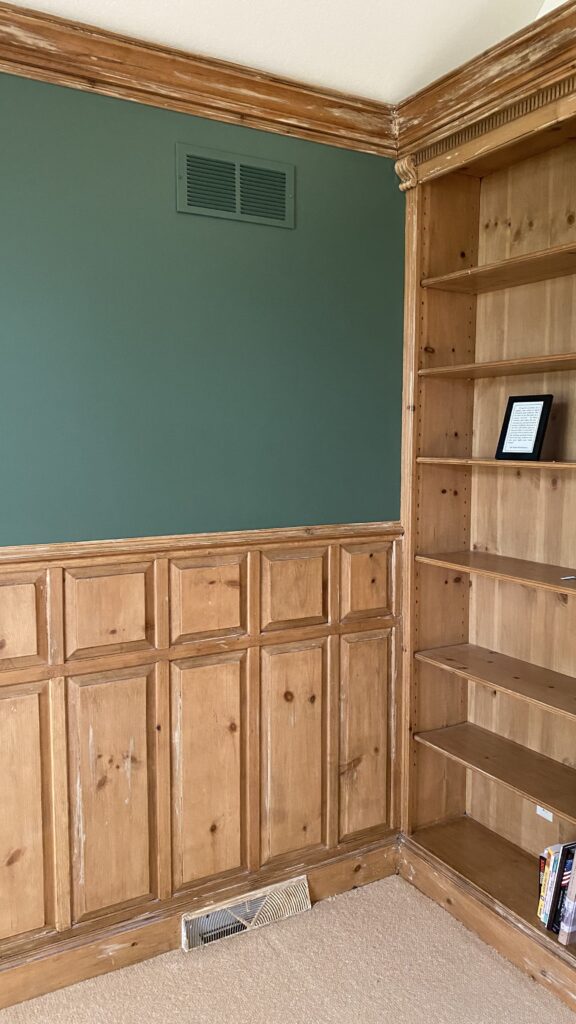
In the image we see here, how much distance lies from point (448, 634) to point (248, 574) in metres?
0.86

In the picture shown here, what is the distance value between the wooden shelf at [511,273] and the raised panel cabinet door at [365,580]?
0.92 m

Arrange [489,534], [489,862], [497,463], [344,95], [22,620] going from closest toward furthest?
[22,620]
[497,463]
[344,95]
[489,862]
[489,534]

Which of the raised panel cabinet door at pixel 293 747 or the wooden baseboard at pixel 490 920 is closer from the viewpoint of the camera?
the wooden baseboard at pixel 490 920

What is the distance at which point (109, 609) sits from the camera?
2.25m

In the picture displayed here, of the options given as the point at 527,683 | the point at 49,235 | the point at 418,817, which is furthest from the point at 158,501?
the point at 418,817

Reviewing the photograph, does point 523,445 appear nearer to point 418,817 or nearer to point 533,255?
point 533,255

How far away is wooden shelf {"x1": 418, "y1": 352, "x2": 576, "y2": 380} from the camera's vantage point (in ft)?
7.22

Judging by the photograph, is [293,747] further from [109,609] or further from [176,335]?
[176,335]

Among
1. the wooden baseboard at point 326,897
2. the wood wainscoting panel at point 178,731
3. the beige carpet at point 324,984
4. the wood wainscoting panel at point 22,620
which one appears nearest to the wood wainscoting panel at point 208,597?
the wood wainscoting panel at point 178,731

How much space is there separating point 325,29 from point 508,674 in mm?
2041

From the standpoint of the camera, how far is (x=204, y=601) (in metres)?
2.39

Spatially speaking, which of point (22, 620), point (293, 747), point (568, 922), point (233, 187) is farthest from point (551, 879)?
point (233, 187)

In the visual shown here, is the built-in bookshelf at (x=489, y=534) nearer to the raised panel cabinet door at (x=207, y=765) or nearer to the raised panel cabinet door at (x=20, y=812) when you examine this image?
the raised panel cabinet door at (x=207, y=765)

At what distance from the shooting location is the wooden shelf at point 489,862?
7.97ft
